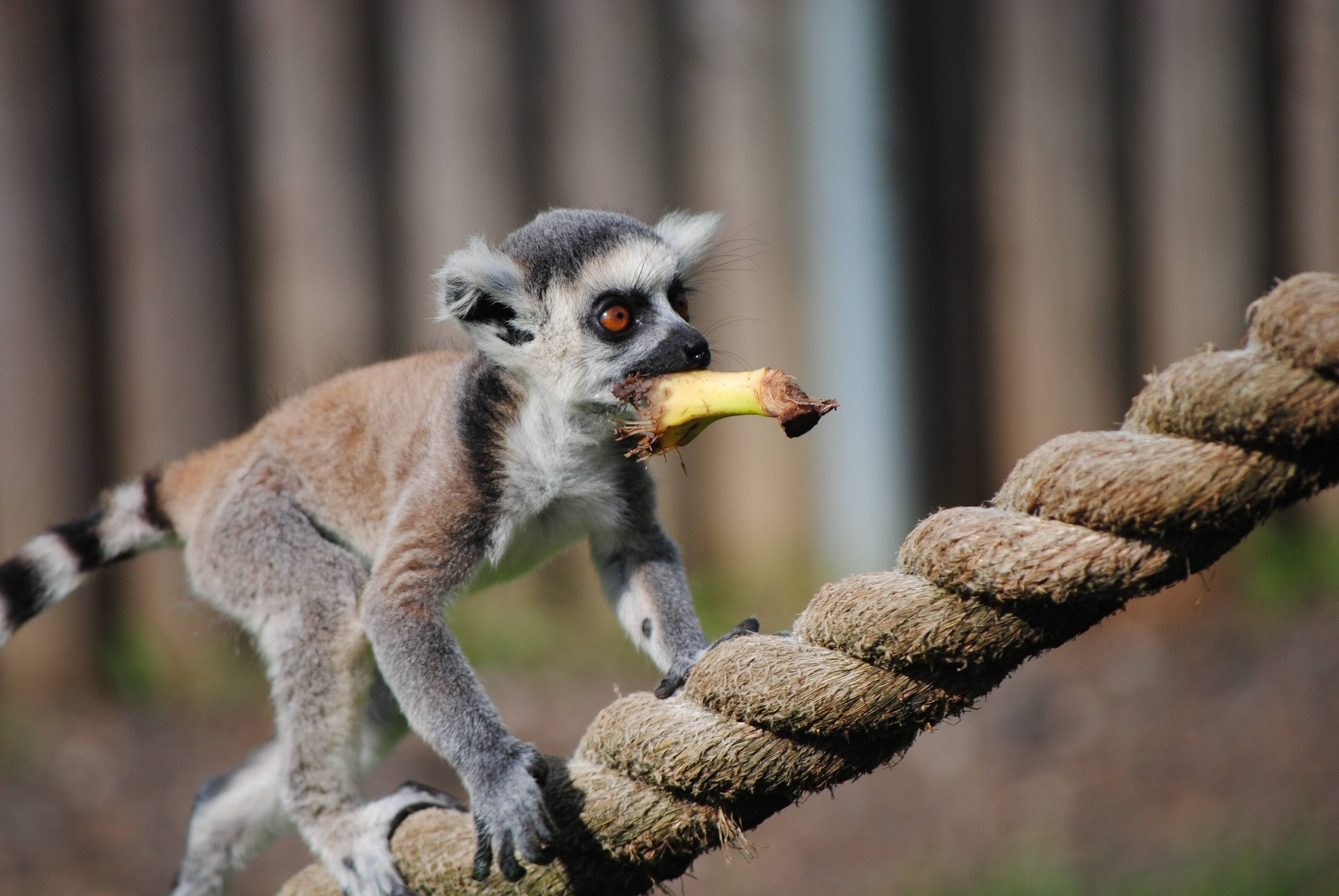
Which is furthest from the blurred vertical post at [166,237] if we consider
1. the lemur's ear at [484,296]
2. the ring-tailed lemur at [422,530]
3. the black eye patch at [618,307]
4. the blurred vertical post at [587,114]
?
the black eye patch at [618,307]

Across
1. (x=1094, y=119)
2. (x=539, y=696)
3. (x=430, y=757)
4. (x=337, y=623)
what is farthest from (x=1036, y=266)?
(x=337, y=623)

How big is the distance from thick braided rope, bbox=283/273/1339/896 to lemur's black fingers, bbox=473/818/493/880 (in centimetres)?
3

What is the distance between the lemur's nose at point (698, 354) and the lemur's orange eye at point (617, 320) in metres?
0.28

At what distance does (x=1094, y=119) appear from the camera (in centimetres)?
641

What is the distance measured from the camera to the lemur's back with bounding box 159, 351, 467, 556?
3316mm

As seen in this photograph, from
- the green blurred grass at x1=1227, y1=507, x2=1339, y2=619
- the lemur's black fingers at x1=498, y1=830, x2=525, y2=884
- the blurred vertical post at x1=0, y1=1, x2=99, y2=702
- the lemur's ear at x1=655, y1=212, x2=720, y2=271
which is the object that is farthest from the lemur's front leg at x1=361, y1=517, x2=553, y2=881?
the green blurred grass at x1=1227, y1=507, x2=1339, y2=619

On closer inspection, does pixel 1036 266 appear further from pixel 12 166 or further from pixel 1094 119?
pixel 12 166

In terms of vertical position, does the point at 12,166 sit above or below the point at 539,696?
above

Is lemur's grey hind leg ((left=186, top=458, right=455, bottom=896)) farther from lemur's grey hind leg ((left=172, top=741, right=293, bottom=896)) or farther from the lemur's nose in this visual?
the lemur's nose

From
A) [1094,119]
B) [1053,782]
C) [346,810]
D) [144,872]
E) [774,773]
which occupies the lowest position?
[1053,782]

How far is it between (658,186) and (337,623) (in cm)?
424

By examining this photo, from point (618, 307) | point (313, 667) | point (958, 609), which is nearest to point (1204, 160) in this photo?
point (618, 307)

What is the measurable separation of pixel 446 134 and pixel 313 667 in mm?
4209

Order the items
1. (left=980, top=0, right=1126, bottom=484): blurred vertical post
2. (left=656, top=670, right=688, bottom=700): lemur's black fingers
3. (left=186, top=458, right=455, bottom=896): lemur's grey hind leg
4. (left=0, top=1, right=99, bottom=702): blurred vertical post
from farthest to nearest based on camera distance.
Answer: (left=980, top=0, right=1126, bottom=484): blurred vertical post, (left=0, top=1, right=99, bottom=702): blurred vertical post, (left=186, top=458, right=455, bottom=896): lemur's grey hind leg, (left=656, top=670, right=688, bottom=700): lemur's black fingers
